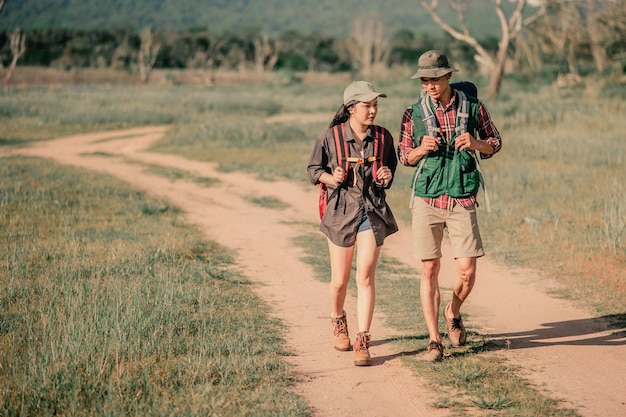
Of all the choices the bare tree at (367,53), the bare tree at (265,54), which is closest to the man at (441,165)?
the bare tree at (367,53)

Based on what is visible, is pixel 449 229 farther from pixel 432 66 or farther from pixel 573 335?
pixel 573 335

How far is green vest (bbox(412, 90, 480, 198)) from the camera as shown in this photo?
5523 mm

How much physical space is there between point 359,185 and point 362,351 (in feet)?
3.72

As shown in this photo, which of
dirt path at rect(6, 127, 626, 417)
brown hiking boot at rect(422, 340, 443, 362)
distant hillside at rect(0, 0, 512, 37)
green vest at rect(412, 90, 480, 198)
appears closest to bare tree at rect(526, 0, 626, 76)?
dirt path at rect(6, 127, 626, 417)

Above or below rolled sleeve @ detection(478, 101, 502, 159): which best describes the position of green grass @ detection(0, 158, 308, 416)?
below

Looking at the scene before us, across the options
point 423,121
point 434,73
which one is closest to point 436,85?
point 434,73

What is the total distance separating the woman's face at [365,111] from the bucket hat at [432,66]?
0.34 meters

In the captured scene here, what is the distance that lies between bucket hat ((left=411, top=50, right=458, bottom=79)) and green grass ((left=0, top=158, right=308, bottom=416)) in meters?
2.17

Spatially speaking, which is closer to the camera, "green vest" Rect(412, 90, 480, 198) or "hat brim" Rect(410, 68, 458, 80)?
"hat brim" Rect(410, 68, 458, 80)

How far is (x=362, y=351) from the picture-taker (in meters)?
5.62

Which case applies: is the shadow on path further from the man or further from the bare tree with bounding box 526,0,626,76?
the bare tree with bounding box 526,0,626,76

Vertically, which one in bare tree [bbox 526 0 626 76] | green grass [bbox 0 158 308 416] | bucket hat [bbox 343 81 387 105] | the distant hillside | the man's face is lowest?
green grass [bbox 0 158 308 416]

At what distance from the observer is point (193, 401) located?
4734 millimetres

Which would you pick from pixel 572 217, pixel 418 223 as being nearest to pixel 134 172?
pixel 572 217
